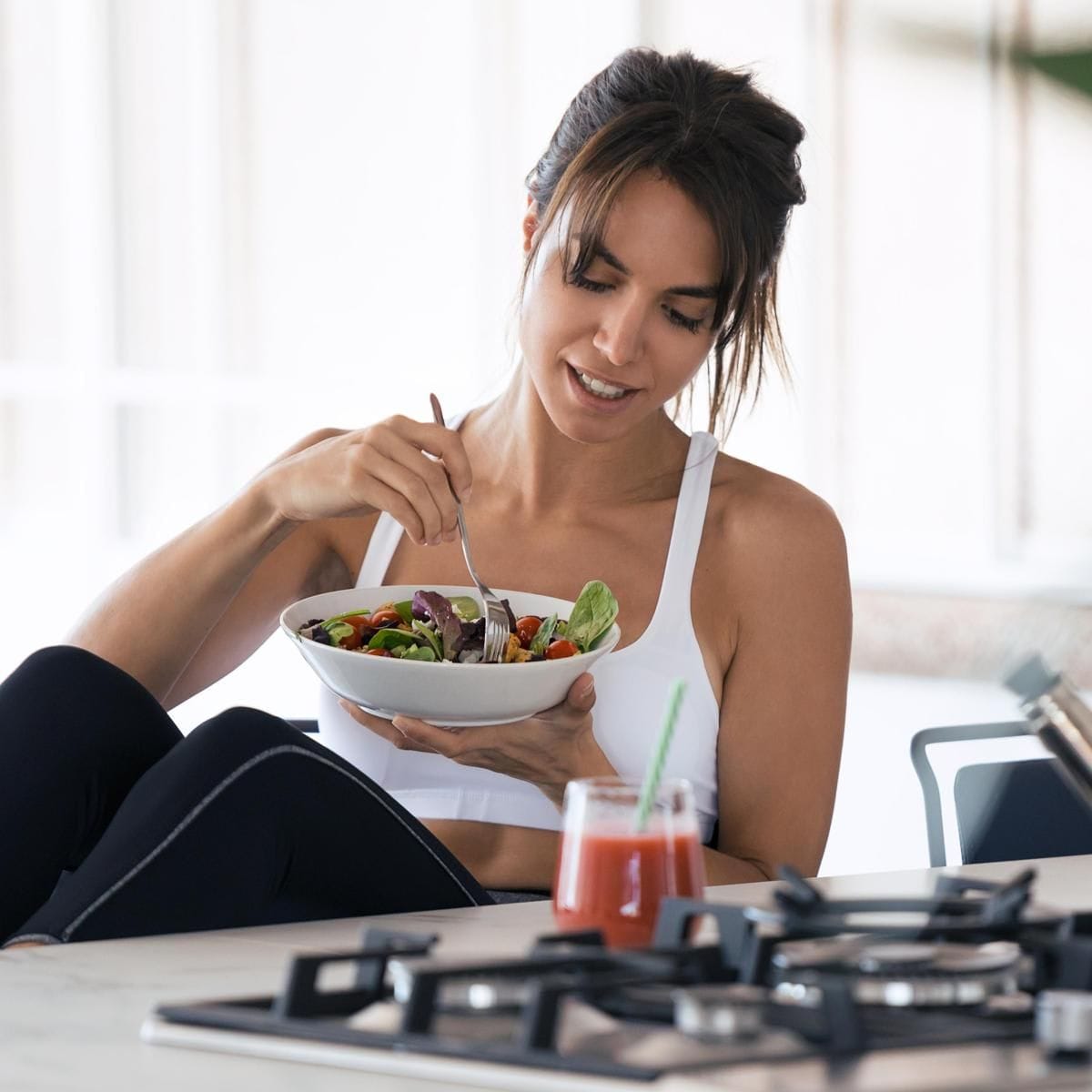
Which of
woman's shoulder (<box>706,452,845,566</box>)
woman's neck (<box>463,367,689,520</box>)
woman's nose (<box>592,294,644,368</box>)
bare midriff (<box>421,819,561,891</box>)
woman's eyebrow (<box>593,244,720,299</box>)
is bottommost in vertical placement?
bare midriff (<box>421,819,561,891</box>)

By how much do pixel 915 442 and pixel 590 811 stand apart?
13.8ft

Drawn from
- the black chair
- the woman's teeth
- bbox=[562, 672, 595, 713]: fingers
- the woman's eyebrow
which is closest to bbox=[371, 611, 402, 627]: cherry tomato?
bbox=[562, 672, 595, 713]: fingers

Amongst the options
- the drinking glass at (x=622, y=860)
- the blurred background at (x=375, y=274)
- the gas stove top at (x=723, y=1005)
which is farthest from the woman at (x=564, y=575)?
the blurred background at (x=375, y=274)

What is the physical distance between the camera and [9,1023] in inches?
31.3

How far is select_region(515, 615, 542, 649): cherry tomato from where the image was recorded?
1.60 meters

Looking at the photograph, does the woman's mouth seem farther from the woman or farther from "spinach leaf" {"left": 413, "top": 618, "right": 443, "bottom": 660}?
"spinach leaf" {"left": 413, "top": 618, "right": 443, "bottom": 660}

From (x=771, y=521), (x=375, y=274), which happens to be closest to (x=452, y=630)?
(x=771, y=521)

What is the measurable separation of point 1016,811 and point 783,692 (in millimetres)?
285

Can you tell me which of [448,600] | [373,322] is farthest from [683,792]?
[373,322]

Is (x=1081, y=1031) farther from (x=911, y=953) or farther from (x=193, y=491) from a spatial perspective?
(x=193, y=491)

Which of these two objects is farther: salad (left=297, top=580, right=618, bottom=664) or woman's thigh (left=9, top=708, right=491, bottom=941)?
salad (left=297, top=580, right=618, bottom=664)

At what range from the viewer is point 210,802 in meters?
1.17

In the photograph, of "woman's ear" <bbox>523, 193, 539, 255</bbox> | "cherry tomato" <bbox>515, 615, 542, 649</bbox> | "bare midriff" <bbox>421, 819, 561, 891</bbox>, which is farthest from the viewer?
"woman's ear" <bbox>523, 193, 539, 255</bbox>

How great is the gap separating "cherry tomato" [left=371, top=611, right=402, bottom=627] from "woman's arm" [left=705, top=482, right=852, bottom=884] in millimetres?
426
